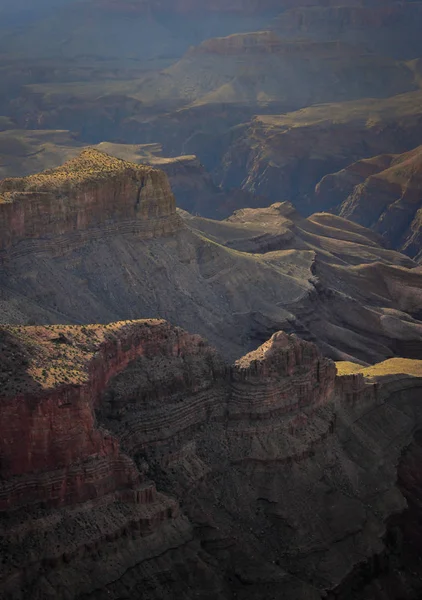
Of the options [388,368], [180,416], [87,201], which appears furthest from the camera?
[87,201]

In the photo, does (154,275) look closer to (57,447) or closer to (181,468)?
(181,468)

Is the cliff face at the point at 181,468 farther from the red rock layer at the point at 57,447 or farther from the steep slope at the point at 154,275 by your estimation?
the steep slope at the point at 154,275

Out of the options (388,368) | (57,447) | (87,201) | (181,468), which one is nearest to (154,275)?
(87,201)

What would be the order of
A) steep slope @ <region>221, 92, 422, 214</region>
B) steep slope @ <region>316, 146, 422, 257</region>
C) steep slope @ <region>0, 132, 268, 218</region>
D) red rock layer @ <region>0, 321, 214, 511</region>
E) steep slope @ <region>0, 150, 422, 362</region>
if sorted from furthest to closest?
steep slope @ <region>221, 92, 422, 214</region> < steep slope @ <region>0, 132, 268, 218</region> < steep slope @ <region>316, 146, 422, 257</region> < steep slope @ <region>0, 150, 422, 362</region> < red rock layer @ <region>0, 321, 214, 511</region>

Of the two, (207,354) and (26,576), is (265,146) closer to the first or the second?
(207,354)

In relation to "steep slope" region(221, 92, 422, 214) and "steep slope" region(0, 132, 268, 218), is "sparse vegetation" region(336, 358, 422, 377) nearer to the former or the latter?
"steep slope" region(0, 132, 268, 218)

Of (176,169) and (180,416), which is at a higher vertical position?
(180,416)

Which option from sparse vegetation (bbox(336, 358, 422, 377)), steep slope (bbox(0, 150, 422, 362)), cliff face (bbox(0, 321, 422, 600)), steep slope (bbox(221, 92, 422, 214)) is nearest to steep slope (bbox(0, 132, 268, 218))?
steep slope (bbox(221, 92, 422, 214))
